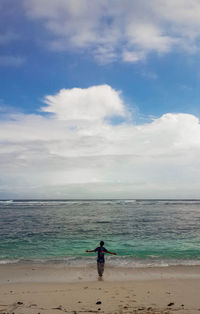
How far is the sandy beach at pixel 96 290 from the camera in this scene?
811 centimetres

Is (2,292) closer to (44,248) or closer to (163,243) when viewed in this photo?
Answer: (44,248)

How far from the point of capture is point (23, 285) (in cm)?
1115

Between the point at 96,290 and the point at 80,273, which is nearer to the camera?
the point at 96,290

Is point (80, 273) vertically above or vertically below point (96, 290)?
below

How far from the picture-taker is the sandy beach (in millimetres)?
8109

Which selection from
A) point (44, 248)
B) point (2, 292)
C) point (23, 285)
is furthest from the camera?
point (44, 248)

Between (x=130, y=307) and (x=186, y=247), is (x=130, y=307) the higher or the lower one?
the higher one

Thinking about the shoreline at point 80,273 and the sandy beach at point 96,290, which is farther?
the shoreline at point 80,273

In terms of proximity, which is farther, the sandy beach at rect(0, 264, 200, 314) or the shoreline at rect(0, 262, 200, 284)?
the shoreline at rect(0, 262, 200, 284)

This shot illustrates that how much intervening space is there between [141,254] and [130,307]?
10049 mm

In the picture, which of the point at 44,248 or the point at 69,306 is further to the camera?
the point at 44,248

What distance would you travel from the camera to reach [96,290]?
32.9 feet

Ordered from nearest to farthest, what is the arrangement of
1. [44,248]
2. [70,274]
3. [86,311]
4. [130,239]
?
[86,311] → [70,274] → [44,248] → [130,239]

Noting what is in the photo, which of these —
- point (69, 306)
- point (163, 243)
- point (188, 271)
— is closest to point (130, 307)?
point (69, 306)
